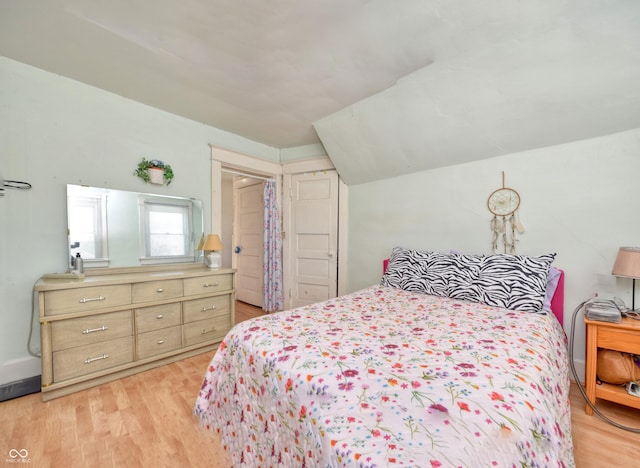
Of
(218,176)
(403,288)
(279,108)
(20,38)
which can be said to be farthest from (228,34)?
(403,288)

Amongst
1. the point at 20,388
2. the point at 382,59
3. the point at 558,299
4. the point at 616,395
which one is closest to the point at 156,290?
the point at 20,388

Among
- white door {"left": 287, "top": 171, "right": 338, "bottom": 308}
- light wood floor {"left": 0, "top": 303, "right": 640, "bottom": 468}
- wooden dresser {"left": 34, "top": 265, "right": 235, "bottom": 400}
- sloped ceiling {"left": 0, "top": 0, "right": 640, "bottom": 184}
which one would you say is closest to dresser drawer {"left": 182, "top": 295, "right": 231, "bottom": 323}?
wooden dresser {"left": 34, "top": 265, "right": 235, "bottom": 400}

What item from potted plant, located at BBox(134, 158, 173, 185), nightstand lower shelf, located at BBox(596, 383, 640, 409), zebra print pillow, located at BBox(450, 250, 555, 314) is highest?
potted plant, located at BBox(134, 158, 173, 185)

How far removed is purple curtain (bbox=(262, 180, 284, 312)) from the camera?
3.77 meters

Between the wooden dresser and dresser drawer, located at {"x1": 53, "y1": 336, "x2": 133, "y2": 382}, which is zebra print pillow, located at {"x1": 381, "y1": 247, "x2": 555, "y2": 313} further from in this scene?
dresser drawer, located at {"x1": 53, "y1": 336, "x2": 133, "y2": 382}

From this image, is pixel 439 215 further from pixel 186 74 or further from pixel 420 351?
pixel 186 74

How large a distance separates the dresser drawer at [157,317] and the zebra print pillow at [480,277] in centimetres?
197

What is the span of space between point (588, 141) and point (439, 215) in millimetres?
1176

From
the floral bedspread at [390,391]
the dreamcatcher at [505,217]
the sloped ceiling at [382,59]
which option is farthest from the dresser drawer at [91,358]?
the dreamcatcher at [505,217]

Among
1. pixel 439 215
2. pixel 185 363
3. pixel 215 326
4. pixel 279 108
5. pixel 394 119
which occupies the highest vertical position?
pixel 279 108

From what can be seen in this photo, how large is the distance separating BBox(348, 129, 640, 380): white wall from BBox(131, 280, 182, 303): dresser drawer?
230cm

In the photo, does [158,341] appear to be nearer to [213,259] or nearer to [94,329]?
[94,329]

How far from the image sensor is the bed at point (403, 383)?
2.40 feet

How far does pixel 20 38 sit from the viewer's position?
175cm
